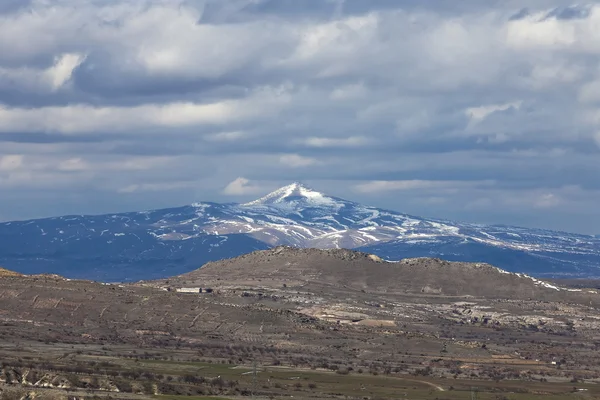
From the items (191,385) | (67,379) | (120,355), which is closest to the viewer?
(67,379)

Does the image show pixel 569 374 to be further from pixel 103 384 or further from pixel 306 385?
pixel 103 384

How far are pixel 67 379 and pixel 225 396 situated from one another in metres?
17.7

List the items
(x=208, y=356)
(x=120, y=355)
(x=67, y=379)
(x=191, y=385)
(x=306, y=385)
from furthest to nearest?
(x=208, y=356) → (x=120, y=355) → (x=306, y=385) → (x=191, y=385) → (x=67, y=379)

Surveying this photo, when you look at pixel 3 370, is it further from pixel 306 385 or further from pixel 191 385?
pixel 306 385

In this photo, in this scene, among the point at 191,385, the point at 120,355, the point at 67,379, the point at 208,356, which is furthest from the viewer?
the point at 208,356

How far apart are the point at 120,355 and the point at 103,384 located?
41.8 metres

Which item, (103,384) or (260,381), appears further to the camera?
(260,381)

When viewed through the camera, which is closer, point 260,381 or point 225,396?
point 225,396

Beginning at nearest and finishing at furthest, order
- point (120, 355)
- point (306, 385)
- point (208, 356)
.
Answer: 1. point (306, 385)
2. point (120, 355)
3. point (208, 356)

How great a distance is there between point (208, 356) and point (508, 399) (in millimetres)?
56539

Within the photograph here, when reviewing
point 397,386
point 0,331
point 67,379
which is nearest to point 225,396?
point 67,379

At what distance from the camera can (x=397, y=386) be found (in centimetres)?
15850

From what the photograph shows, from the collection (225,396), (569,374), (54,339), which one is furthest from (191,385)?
(569,374)

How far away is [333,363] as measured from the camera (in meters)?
191
